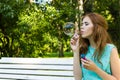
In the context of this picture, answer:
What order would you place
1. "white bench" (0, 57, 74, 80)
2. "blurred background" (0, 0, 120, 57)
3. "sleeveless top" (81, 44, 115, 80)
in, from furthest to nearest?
"blurred background" (0, 0, 120, 57)
"white bench" (0, 57, 74, 80)
"sleeveless top" (81, 44, 115, 80)

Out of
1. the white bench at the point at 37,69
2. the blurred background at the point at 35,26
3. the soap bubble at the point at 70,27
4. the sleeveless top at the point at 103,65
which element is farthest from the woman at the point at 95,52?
the blurred background at the point at 35,26

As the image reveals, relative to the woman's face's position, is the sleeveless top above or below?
below

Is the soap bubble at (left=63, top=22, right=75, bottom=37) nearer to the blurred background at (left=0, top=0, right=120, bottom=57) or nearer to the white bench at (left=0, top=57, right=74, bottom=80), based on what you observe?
the white bench at (left=0, top=57, right=74, bottom=80)

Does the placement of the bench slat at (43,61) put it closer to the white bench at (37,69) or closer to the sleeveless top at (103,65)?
the white bench at (37,69)

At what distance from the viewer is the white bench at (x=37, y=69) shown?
12.2 feet

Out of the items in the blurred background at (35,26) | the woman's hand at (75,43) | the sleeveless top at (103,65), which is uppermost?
the woman's hand at (75,43)

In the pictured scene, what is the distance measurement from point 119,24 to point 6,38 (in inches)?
356

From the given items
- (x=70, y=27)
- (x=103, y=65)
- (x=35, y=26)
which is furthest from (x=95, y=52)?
(x=35, y=26)

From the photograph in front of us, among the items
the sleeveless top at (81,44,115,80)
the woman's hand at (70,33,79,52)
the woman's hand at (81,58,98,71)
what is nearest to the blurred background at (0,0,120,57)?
the woman's hand at (70,33,79,52)

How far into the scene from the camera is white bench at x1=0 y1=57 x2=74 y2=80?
3709 mm

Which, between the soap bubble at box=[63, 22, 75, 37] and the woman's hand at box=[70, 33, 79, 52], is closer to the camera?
the woman's hand at box=[70, 33, 79, 52]

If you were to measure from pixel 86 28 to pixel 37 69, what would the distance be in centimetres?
198

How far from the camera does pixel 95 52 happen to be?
199cm

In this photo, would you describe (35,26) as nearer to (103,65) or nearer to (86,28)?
(86,28)
